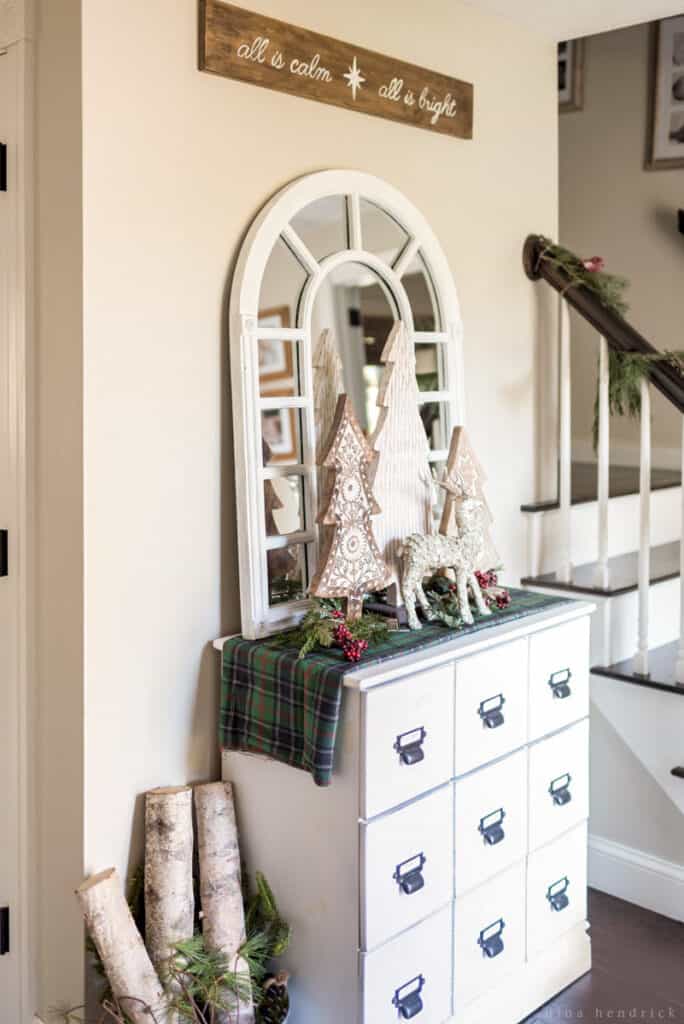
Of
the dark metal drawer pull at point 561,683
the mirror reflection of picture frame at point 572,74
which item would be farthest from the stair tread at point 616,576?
the mirror reflection of picture frame at point 572,74

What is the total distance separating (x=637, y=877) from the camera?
2879 millimetres

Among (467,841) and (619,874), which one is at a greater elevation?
(467,841)

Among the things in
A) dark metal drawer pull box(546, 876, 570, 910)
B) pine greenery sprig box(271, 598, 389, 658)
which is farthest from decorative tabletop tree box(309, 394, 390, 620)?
dark metal drawer pull box(546, 876, 570, 910)

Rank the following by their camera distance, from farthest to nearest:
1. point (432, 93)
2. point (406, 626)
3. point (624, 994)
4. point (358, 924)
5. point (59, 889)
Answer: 1. point (432, 93)
2. point (624, 994)
3. point (406, 626)
4. point (59, 889)
5. point (358, 924)

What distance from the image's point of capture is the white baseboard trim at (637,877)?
9.18 feet

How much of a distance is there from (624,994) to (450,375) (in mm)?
1593

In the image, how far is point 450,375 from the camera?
2691 mm

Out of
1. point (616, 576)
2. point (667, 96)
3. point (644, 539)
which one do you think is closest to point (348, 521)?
point (644, 539)

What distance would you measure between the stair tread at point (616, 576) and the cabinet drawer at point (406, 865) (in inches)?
40.7

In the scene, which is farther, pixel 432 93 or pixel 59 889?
pixel 432 93

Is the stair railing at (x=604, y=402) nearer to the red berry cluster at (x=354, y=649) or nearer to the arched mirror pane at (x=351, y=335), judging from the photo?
Result: the arched mirror pane at (x=351, y=335)

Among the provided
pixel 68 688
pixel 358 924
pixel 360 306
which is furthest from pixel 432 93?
pixel 358 924

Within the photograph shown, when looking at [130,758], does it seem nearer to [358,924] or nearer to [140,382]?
[358,924]

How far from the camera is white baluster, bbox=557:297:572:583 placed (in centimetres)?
304
